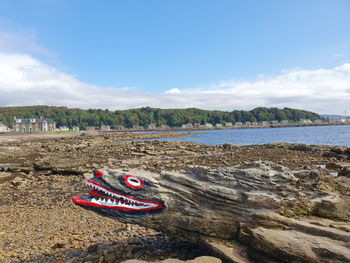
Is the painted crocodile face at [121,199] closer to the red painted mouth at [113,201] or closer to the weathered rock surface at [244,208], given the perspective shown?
the red painted mouth at [113,201]

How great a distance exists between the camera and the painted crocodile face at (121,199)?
225 inches

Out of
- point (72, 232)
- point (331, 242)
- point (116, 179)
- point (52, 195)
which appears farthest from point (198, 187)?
point (52, 195)

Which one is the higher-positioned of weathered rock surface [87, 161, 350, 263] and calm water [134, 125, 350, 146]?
weathered rock surface [87, 161, 350, 263]

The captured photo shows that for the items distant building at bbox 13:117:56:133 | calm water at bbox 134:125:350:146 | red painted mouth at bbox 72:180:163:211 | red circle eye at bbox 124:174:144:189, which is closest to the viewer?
red painted mouth at bbox 72:180:163:211

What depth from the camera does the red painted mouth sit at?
571 centimetres

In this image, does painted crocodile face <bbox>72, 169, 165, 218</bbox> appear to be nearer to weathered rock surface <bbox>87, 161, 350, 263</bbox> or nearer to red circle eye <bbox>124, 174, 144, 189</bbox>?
red circle eye <bbox>124, 174, 144, 189</bbox>

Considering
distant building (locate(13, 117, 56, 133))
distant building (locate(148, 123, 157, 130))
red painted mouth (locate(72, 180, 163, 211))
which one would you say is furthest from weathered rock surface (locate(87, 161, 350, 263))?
distant building (locate(148, 123, 157, 130))

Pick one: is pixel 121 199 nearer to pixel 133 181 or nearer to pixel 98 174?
pixel 133 181

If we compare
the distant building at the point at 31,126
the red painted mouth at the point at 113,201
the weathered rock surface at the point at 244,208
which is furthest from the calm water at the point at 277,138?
the distant building at the point at 31,126

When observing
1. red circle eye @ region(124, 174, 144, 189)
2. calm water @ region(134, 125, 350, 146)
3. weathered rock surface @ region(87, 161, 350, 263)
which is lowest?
calm water @ region(134, 125, 350, 146)

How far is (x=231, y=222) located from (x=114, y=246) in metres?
3.40

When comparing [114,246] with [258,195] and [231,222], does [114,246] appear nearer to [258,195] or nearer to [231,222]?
[231,222]

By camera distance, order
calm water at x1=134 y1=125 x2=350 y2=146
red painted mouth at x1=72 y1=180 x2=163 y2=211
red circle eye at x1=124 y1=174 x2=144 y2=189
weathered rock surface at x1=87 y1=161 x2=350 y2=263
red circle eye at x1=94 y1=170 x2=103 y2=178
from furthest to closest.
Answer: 1. calm water at x1=134 y1=125 x2=350 y2=146
2. red circle eye at x1=94 y1=170 x2=103 y2=178
3. red circle eye at x1=124 y1=174 x2=144 y2=189
4. red painted mouth at x1=72 y1=180 x2=163 y2=211
5. weathered rock surface at x1=87 y1=161 x2=350 y2=263

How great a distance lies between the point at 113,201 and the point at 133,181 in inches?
24.5
